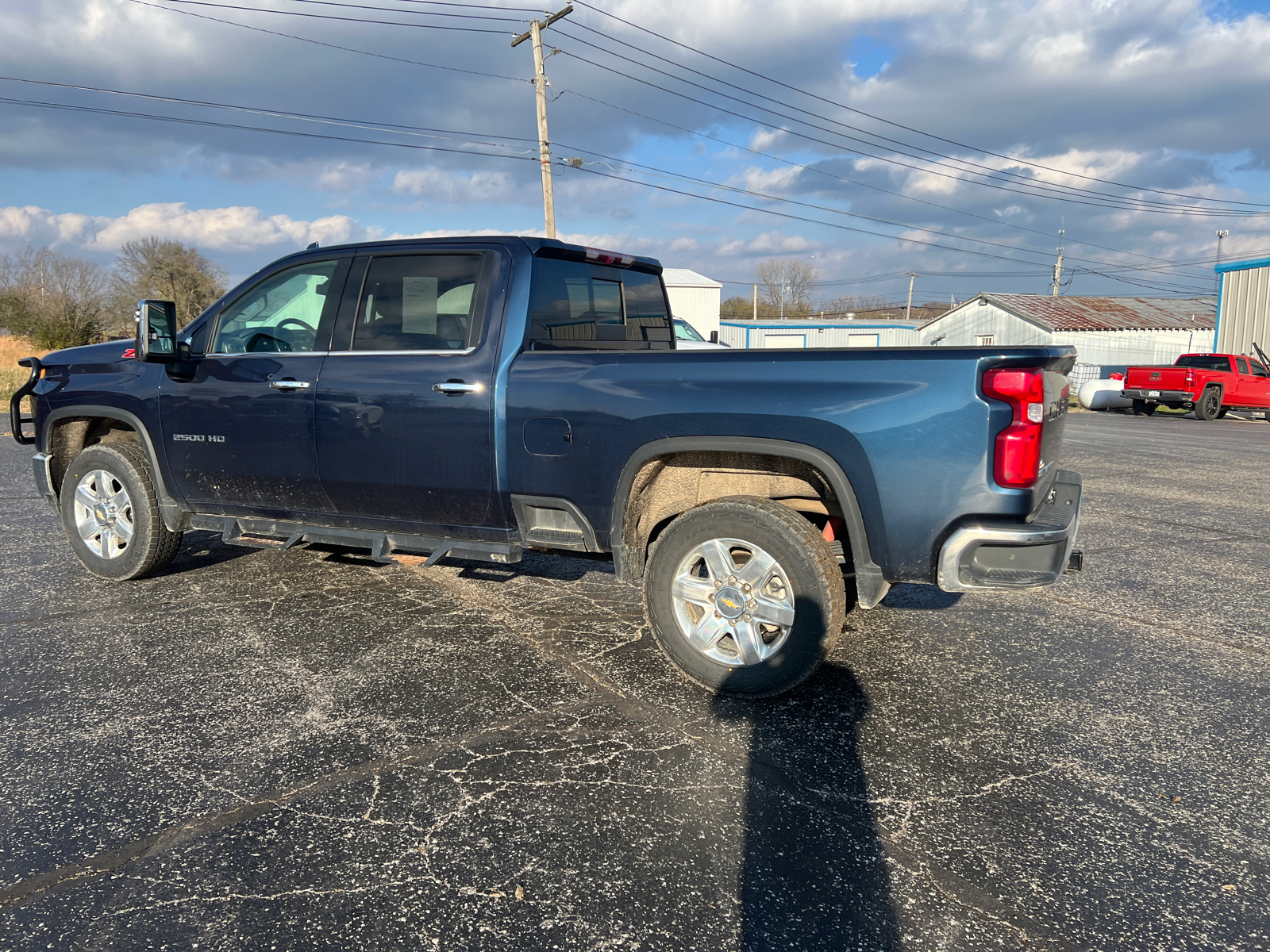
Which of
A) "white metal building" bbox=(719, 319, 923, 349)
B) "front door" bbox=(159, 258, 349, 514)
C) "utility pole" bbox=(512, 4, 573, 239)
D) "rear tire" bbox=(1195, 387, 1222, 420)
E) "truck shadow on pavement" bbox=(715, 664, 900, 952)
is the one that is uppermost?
"utility pole" bbox=(512, 4, 573, 239)

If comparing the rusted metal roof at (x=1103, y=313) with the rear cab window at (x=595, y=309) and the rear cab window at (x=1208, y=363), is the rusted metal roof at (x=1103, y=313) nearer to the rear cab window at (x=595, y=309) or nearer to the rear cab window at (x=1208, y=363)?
the rear cab window at (x=1208, y=363)

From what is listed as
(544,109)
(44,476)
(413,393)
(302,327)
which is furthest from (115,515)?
(544,109)

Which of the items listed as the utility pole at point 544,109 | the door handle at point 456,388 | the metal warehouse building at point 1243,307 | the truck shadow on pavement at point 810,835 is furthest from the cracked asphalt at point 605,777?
the metal warehouse building at point 1243,307

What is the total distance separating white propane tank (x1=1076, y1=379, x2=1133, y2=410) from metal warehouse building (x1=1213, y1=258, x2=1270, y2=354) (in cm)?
550

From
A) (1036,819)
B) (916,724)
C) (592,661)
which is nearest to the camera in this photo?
(1036,819)

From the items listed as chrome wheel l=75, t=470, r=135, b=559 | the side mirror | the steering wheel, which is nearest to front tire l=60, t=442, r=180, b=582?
chrome wheel l=75, t=470, r=135, b=559

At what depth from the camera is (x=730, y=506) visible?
3752 millimetres

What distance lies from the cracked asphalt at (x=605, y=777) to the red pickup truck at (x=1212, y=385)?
21.4m

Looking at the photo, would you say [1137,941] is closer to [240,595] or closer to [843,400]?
[843,400]

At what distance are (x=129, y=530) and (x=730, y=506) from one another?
13.2 ft

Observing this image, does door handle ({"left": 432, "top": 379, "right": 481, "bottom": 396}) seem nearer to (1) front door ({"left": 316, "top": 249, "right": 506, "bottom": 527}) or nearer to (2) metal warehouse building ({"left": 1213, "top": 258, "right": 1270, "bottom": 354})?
(1) front door ({"left": 316, "top": 249, "right": 506, "bottom": 527})

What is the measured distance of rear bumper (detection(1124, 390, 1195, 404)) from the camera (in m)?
23.7

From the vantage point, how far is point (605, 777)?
3.14m

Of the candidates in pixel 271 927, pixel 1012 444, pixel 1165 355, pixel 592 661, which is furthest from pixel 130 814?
pixel 1165 355
